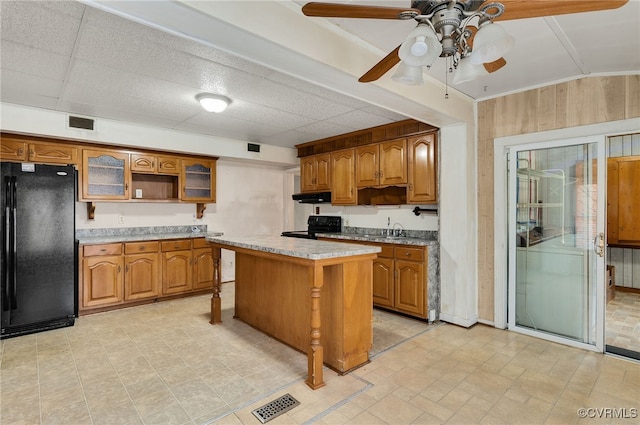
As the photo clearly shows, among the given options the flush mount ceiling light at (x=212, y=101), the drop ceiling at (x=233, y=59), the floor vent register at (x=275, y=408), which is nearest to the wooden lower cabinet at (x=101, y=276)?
the drop ceiling at (x=233, y=59)

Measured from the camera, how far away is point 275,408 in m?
2.10

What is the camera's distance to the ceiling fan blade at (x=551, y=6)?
1270 millimetres

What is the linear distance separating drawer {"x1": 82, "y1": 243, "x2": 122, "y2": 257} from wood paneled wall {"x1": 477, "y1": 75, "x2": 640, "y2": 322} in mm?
4500

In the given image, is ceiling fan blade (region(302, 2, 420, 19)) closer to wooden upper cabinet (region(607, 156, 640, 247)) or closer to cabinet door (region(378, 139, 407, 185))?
cabinet door (region(378, 139, 407, 185))

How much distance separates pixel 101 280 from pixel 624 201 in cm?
754

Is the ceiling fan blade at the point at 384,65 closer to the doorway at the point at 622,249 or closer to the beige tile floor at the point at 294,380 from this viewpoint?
the beige tile floor at the point at 294,380

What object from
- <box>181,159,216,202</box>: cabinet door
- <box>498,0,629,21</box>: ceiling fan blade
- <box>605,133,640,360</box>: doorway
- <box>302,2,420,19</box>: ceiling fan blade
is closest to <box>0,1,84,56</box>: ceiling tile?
<box>302,2,420,19</box>: ceiling fan blade

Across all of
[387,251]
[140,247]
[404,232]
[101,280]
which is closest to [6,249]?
[101,280]

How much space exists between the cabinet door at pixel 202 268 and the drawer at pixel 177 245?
15 cm

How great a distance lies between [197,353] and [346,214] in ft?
10.4

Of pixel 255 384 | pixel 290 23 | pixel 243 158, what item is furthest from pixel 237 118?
pixel 255 384

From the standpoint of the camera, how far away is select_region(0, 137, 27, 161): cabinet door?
353 centimetres

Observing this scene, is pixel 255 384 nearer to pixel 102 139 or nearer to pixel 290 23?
pixel 290 23

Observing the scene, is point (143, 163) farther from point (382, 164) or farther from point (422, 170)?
point (422, 170)
